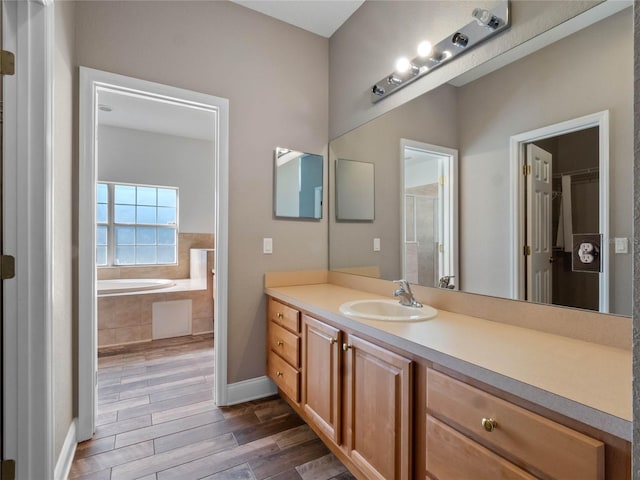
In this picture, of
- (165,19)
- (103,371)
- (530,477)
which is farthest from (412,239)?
(103,371)

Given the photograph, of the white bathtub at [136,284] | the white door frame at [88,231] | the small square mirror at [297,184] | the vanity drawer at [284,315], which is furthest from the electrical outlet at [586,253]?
the white bathtub at [136,284]

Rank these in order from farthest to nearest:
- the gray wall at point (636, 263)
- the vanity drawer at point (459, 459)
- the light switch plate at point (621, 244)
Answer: the light switch plate at point (621, 244), the vanity drawer at point (459, 459), the gray wall at point (636, 263)

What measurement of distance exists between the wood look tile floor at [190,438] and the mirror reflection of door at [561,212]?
4.29 feet

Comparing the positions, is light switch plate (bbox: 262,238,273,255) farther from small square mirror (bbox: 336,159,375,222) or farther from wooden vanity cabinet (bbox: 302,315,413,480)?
wooden vanity cabinet (bbox: 302,315,413,480)

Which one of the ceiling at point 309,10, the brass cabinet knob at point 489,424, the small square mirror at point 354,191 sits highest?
the ceiling at point 309,10

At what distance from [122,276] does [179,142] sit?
2.17 m

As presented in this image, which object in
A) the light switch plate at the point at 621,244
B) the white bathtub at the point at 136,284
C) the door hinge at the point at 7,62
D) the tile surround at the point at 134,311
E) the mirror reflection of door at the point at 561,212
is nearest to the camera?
the light switch plate at the point at 621,244

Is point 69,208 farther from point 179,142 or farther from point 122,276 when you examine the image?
point 179,142

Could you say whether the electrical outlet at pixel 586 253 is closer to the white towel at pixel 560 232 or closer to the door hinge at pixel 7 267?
the white towel at pixel 560 232

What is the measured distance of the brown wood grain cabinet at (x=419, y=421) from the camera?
0.71 meters

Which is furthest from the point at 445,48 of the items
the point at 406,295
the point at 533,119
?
the point at 406,295

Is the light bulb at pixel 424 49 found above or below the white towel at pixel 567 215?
above

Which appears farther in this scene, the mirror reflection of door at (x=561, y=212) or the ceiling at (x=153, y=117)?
the ceiling at (x=153, y=117)

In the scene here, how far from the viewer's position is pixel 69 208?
1703mm
